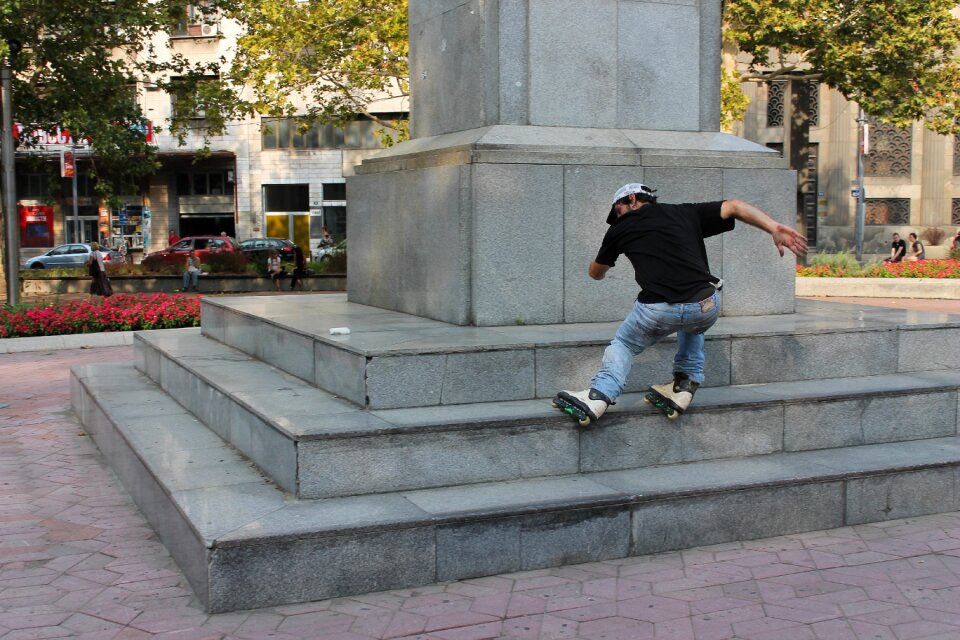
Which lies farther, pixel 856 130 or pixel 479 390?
pixel 856 130

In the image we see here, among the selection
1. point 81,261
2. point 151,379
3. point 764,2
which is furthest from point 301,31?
point 81,261

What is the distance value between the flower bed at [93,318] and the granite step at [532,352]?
8484mm

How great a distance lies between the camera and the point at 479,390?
639 cm

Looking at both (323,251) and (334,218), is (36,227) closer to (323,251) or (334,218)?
(334,218)

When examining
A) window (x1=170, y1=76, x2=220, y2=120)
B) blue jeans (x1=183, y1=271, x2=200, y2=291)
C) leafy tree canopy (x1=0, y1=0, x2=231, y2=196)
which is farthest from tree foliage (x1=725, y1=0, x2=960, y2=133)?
blue jeans (x1=183, y1=271, x2=200, y2=291)

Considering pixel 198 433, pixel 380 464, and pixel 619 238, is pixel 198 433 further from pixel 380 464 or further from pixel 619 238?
pixel 619 238

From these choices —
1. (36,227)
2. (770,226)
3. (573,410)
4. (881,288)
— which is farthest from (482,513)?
(36,227)

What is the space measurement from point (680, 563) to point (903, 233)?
4030 centimetres

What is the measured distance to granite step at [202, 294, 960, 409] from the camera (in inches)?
247

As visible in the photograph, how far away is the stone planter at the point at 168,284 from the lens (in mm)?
27000

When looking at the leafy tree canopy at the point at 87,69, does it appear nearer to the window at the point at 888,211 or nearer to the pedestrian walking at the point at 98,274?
the pedestrian walking at the point at 98,274

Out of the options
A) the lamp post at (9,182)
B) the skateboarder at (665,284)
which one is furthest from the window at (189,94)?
the skateboarder at (665,284)

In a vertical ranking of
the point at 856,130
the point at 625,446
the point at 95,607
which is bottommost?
the point at 95,607

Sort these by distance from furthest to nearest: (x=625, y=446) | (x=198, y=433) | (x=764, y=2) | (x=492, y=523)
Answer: (x=764, y=2)
(x=198, y=433)
(x=625, y=446)
(x=492, y=523)
